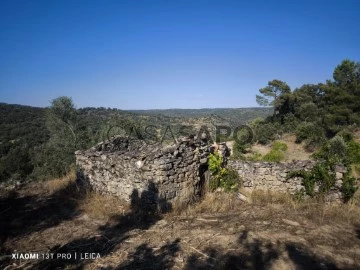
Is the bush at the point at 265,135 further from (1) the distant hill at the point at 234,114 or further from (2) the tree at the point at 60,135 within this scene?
(1) the distant hill at the point at 234,114

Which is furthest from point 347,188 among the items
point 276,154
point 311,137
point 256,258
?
point 311,137

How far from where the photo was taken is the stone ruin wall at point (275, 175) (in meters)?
6.96

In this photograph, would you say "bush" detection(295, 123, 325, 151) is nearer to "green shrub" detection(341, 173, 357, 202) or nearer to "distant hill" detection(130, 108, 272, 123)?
"green shrub" detection(341, 173, 357, 202)

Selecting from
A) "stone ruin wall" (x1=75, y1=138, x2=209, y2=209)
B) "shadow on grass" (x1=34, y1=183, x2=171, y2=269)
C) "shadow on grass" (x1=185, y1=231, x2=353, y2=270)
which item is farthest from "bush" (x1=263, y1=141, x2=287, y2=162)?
"shadow on grass" (x1=185, y1=231, x2=353, y2=270)

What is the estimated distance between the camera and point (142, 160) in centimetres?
Answer: 727

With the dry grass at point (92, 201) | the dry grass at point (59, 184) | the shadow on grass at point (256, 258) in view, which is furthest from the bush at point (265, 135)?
the shadow on grass at point (256, 258)

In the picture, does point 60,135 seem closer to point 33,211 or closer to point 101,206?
point 33,211

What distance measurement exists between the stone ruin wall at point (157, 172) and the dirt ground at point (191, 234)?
0.43 meters

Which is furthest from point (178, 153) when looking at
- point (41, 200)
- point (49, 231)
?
point (41, 200)

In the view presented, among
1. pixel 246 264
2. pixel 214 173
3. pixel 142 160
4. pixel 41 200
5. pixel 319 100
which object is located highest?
pixel 319 100

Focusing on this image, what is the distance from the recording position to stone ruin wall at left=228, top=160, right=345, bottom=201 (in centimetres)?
696

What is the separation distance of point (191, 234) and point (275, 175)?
3.62 metres

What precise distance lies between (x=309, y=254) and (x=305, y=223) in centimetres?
142

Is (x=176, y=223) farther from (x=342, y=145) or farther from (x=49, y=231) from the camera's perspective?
(x=342, y=145)
